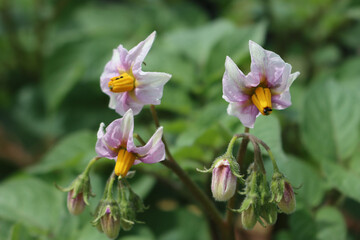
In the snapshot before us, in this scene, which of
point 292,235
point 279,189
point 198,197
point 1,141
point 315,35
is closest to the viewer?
point 279,189

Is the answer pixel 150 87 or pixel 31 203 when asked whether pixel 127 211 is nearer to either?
pixel 150 87

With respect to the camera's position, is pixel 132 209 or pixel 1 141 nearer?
pixel 132 209

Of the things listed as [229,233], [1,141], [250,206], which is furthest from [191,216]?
[1,141]

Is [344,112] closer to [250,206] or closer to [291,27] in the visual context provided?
[250,206]

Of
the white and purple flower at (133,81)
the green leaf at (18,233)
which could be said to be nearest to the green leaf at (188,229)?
the green leaf at (18,233)

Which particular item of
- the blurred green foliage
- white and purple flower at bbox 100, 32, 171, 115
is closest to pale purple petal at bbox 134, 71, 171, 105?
white and purple flower at bbox 100, 32, 171, 115

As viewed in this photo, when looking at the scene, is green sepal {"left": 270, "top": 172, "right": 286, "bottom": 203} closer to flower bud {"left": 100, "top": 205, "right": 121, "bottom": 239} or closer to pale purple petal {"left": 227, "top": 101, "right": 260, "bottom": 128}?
pale purple petal {"left": 227, "top": 101, "right": 260, "bottom": 128}
